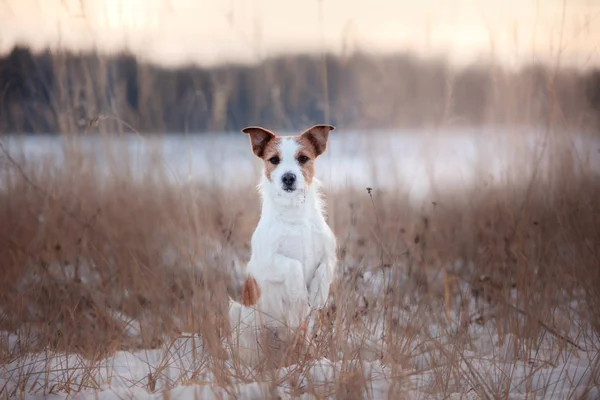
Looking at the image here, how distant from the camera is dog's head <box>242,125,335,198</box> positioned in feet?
10.8

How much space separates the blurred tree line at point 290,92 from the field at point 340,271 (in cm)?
20

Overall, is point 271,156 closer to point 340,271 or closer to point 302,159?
point 302,159

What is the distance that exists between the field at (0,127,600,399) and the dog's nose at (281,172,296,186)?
454 mm

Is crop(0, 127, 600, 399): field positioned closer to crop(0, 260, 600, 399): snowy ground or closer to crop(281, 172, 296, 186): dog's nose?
crop(0, 260, 600, 399): snowy ground

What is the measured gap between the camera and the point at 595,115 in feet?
15.6

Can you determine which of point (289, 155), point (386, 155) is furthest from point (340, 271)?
point (386, 155)

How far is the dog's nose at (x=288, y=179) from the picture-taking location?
325cm

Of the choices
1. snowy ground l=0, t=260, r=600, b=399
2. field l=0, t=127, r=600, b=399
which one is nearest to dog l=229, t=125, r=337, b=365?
field l=0, t=127, r=600, b=399

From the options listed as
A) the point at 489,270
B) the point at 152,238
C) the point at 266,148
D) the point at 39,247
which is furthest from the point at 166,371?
the point at 489,270

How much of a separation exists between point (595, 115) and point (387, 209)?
1.98 meters

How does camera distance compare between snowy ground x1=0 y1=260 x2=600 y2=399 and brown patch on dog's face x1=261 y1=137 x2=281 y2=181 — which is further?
brown patch on dog's face x1=261 y1=137 x2=281 y2=181

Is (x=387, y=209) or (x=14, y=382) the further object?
(x=387, y=209)

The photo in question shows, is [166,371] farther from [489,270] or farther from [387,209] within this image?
[387,209]

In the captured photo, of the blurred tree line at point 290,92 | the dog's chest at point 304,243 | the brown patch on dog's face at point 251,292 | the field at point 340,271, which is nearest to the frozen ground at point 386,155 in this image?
the field at point 340,271
